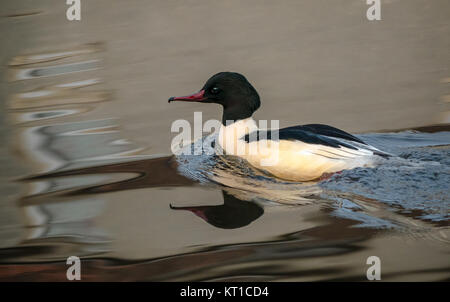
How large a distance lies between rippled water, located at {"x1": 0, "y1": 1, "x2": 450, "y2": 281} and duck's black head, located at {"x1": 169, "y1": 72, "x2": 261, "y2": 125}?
0.51m

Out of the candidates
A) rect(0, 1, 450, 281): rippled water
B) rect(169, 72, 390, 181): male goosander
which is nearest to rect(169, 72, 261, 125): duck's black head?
rect(169, 72, 390, 181): male goosander

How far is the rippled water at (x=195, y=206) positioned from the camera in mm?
4148

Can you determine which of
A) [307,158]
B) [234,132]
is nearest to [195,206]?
[307,158]

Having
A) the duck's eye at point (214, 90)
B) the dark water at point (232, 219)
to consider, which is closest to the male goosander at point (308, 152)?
the dark water at point (232, 219)

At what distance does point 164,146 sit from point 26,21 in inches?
278

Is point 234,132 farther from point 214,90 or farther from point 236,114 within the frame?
point 214,90

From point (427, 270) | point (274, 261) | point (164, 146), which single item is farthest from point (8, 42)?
point (427, 270)

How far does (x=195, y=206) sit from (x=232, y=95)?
1.49 metres

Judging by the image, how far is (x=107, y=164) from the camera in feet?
20.4

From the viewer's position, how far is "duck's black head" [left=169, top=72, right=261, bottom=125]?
6.15m

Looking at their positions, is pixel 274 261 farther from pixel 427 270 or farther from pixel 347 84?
pixel 347 84

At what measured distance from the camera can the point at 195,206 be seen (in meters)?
5.15

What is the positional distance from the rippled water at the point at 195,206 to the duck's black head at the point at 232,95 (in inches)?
20.0

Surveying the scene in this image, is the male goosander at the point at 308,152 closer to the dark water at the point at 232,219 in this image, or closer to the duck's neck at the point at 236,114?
the dark water at the point at 232,219
